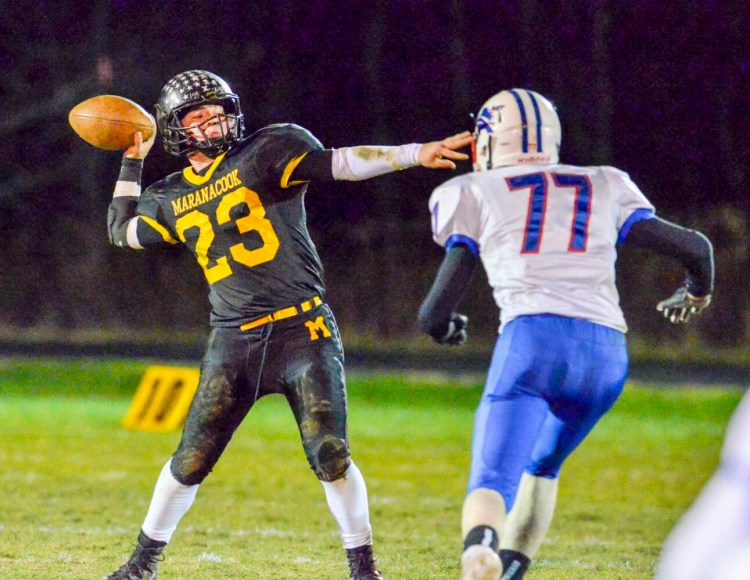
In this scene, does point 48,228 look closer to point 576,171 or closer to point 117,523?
point 117,523

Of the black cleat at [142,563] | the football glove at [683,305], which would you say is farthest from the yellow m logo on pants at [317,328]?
the football glove at [683,305]

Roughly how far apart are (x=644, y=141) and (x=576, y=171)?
1949cm

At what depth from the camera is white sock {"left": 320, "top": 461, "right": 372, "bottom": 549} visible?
449cm

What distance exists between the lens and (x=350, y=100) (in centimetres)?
2355

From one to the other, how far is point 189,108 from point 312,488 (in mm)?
3760

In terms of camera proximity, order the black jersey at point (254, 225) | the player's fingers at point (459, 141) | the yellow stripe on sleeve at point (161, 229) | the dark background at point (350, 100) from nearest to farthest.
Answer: the player's fingers at point (459, 141), the black jersey at point (254, 225), the yellow stripe on sleeve at point (161, 229), the dark background at point (350, 100)

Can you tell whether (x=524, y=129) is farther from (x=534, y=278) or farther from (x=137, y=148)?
(x=137, y=148)

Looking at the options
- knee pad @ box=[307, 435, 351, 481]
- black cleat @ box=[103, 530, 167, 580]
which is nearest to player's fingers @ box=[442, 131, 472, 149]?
knee pad @ box=[307, 435, 351, 481]

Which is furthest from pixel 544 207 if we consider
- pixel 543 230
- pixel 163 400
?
pixel 163 400

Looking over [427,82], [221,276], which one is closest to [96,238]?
[427,82]

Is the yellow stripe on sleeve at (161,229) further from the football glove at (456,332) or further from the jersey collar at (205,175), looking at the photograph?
the football glove at (456,332)

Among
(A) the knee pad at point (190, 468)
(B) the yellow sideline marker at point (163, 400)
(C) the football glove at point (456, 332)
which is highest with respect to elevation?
(C) the football glove at point (456, 332)

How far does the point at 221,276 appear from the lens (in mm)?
4672

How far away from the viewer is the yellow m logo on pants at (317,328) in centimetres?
458
